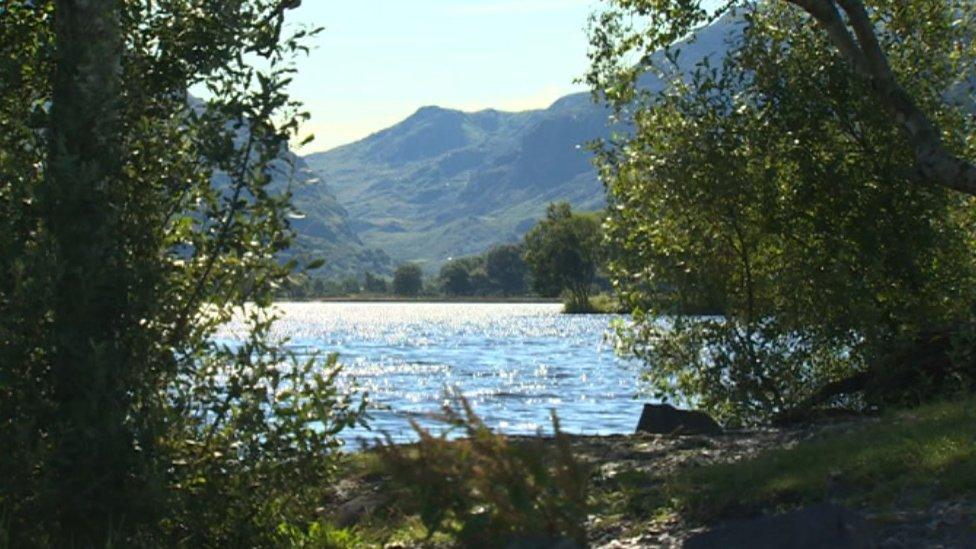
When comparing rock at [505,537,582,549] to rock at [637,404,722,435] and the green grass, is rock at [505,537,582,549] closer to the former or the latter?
the green grass

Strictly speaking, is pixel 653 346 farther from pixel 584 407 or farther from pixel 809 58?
pixel 584 407

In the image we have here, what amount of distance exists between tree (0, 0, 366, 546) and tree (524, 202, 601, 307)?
14068cm

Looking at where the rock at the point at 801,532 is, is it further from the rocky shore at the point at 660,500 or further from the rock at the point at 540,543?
the rock at the point at 540,543

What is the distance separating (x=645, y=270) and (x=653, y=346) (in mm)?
1599

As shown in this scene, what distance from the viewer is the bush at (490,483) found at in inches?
374

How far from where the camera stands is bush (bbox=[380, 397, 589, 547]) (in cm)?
950

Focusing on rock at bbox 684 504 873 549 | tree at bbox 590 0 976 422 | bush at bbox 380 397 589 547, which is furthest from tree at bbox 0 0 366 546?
tree at bbox 590 0 976 422

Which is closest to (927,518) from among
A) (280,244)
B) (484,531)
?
(484,531)

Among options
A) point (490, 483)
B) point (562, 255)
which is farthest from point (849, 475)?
point (562, 255)

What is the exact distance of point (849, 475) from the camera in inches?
455

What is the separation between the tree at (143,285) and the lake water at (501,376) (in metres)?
0.86

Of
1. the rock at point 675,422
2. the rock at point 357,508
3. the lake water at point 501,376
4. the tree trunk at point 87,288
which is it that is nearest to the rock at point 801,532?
the lake water at point 501,376

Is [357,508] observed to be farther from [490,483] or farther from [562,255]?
[562,255]

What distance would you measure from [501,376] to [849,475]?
49.0 meters
